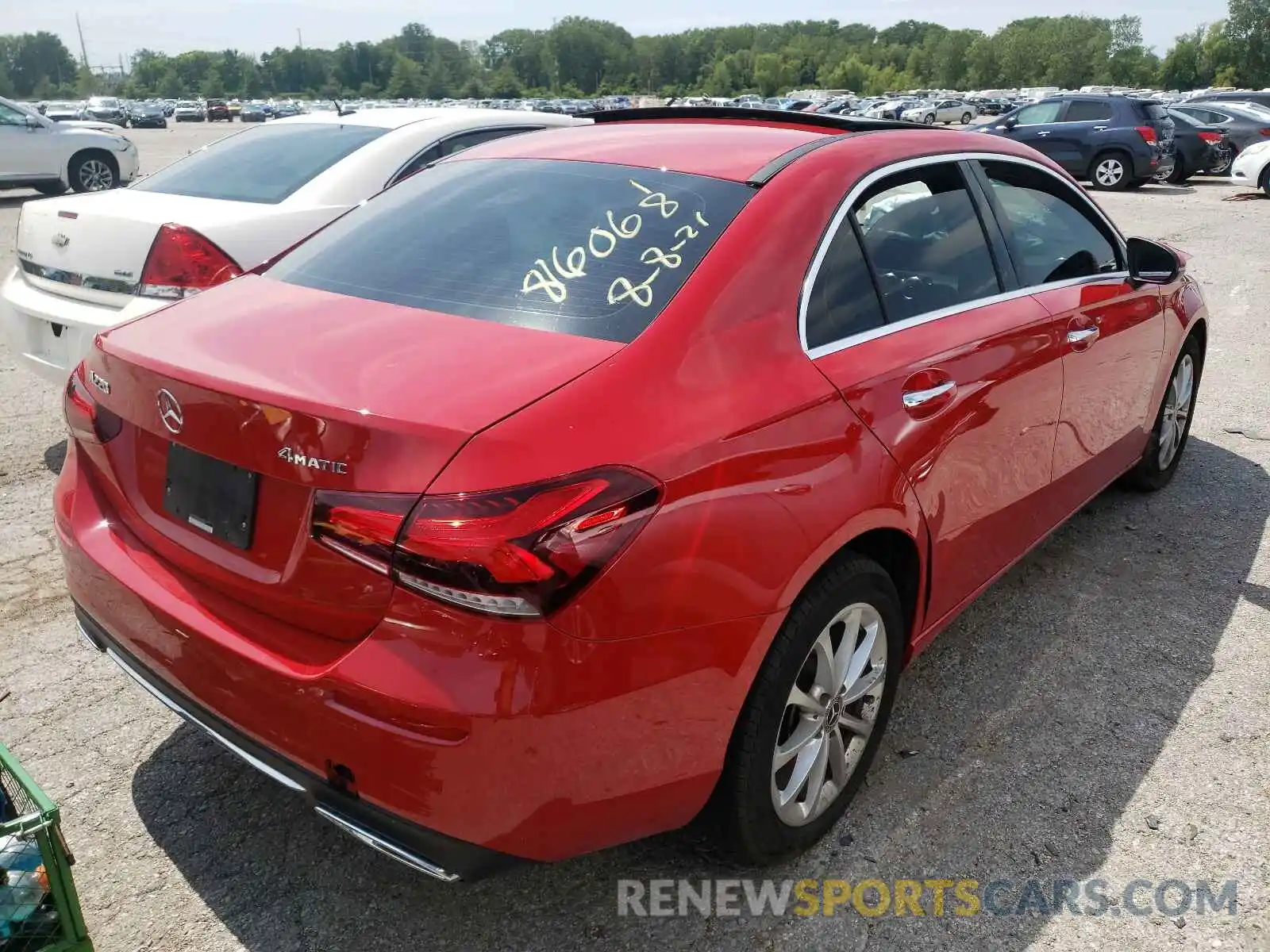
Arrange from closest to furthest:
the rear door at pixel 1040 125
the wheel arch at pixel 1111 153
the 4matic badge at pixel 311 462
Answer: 1. the 4matic badge at pixel 311 462
2. the wheel arch at pixel 1111 153
3. the rear door at pixel 1040 125

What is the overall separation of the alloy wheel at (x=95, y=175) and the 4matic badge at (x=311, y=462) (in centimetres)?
1643

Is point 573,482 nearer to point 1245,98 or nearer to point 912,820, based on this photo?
point 912,820

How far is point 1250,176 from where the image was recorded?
1864 centimetres

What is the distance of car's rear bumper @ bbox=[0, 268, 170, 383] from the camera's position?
4387mm

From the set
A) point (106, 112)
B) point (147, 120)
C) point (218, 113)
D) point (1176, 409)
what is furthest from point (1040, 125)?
point (218, 113)

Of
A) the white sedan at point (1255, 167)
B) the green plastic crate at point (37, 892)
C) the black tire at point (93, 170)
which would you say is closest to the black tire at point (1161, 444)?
the green plastic crate at point (37, 892)

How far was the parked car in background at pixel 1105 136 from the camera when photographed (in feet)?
Answer: 61.8

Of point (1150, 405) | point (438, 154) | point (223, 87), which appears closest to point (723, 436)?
point (1150, 405)

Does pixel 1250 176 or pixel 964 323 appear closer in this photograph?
pixel 964 323

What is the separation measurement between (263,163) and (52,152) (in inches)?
505

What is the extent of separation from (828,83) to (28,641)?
160094 mm

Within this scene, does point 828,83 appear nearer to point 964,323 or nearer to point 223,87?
point 223,87

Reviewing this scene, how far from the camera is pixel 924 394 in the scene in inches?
103

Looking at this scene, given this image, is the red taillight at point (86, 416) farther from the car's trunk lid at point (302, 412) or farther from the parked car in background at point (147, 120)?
the parked car in background at point (147, 120)
